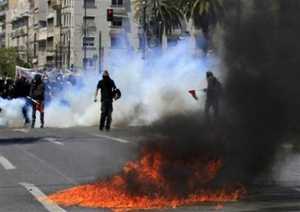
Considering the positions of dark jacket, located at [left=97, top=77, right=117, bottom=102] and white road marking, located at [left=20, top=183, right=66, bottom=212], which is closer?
white road marking, located at [left=20, top=183, right=66, bottom=212]

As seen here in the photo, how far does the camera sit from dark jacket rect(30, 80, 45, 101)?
26.2 metres

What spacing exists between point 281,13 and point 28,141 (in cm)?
1090

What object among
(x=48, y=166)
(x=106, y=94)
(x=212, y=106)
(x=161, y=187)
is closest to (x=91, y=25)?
(x=106, y=94)

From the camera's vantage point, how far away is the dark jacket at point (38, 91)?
26188 mm

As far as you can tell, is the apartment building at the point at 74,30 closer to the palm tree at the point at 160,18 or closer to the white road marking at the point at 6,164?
the palm tree at the point at 160,18

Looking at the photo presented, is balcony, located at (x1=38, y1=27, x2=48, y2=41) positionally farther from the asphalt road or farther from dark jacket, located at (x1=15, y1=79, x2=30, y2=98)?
the asphalt road

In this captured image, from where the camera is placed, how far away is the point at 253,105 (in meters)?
10.1

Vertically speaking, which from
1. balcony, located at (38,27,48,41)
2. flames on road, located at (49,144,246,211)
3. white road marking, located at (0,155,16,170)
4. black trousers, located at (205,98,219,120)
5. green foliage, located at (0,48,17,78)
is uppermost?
balcony, located at (38,27,48,41)

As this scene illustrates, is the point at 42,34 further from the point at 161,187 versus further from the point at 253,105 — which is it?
the point at 161,187

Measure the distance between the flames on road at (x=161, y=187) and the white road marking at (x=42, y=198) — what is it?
0.41 feet

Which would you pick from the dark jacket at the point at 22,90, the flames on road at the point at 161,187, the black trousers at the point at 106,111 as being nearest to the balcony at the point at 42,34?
the dark jacket at the point at 22,90

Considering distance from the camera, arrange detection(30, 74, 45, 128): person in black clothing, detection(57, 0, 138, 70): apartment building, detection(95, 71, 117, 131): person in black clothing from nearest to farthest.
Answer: detection(95, 71, 117, 131): person in black clothing < detection(30, 74, 45, 128): person in black clothing < detection(57, 0, 138, 70): apartment building

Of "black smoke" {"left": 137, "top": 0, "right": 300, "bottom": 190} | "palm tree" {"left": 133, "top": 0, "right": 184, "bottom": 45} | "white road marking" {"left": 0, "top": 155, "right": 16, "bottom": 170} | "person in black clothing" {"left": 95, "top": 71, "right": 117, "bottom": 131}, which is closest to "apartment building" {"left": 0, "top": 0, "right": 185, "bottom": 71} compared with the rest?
"palm tree" {"left": 133, "top": 0, "right": 184, "bottom": 45}

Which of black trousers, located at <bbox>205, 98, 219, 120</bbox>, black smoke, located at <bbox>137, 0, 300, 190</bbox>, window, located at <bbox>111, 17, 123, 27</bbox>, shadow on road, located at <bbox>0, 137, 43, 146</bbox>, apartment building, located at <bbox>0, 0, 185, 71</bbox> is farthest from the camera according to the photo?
window, located at <bbox>111, 17, 123, 27</bbox>
